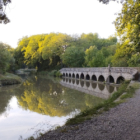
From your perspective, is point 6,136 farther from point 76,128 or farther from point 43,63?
point 43,63

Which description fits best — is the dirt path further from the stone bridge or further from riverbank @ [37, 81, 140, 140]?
the stone bridge

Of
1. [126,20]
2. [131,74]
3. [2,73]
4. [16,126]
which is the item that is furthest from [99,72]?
[16,126]

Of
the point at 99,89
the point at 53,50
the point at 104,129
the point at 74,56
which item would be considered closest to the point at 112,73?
the point at 99,89

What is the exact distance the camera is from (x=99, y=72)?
2628 cm

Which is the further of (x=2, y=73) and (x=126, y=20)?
(x=2, y=73)

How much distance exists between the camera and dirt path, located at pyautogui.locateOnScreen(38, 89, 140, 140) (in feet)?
15.2

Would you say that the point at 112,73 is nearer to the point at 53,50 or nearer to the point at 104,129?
the point at 104,129

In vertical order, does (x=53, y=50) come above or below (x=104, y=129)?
above

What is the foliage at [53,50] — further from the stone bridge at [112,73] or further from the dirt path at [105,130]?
the dirt path at [105,130]

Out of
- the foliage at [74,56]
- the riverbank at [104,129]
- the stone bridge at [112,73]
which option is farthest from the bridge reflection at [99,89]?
the foliage at [74,56]

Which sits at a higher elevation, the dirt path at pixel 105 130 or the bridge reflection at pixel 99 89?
the dirt path at pixel 105 130

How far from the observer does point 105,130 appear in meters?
5.05

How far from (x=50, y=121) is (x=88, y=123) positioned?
3.49 m

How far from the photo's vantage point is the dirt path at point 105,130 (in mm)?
4621
